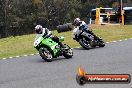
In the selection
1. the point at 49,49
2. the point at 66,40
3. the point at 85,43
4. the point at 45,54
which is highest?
the point at 49,49

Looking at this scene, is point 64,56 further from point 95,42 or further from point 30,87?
point 30,87

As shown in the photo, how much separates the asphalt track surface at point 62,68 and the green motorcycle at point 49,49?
208 millimetres

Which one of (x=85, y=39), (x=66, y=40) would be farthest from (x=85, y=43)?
(x=66, y=40)

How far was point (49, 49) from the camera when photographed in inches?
480

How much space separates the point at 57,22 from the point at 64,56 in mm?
59801

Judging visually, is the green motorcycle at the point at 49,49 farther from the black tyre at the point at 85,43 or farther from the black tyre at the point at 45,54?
the black tyre at the point at 85,43

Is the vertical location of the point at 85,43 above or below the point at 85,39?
below

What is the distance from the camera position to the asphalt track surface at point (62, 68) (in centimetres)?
852

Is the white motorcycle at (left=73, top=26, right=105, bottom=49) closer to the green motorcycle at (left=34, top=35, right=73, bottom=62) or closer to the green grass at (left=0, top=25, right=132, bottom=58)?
the green grass at (left=0, top=25, right=132, bottom=58)

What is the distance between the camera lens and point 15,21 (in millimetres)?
70312

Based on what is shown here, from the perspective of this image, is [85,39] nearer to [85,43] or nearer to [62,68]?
[85,43]

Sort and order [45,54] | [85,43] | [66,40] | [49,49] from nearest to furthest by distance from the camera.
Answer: [45,54], [49,49], [85,43], [66,40]

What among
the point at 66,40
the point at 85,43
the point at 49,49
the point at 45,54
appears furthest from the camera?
the point at 66,40

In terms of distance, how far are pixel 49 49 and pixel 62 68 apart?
1682 mm
